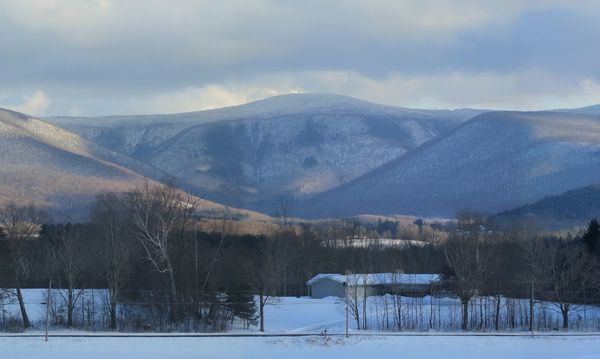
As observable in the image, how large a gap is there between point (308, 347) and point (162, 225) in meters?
22.8

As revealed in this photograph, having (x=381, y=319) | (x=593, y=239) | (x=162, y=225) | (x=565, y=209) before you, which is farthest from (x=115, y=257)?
(x=565, y=209)

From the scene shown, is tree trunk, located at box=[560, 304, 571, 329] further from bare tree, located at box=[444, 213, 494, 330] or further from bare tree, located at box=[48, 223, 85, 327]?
bare tree, located at box=[48, 223, 85, 327]

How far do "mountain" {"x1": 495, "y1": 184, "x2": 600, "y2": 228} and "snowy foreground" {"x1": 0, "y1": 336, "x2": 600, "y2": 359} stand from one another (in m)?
107

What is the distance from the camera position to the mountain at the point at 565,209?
15188cm

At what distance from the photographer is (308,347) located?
3875cm

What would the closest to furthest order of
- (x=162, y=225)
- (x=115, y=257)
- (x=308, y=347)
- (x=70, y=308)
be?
(x=308, y=347)
(x=70, y=308)
(x=115, y=257)
(x=162, y=225)

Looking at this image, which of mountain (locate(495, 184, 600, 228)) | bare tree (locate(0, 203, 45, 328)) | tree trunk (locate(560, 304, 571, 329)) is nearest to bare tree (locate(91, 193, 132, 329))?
bare tree (locate(0, 203, 45, 328))

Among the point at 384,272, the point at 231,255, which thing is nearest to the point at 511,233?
the point at 384,272

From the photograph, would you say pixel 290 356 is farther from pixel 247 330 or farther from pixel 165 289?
pixel 165 289

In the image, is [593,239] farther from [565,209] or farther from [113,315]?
[565,209]

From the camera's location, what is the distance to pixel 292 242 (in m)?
115

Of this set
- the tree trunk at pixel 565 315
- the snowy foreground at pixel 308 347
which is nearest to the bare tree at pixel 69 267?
the snowy foreground at pixel 308 347

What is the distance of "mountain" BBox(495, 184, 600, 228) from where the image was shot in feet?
498

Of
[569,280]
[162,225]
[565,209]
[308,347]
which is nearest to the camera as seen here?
[308,347]
